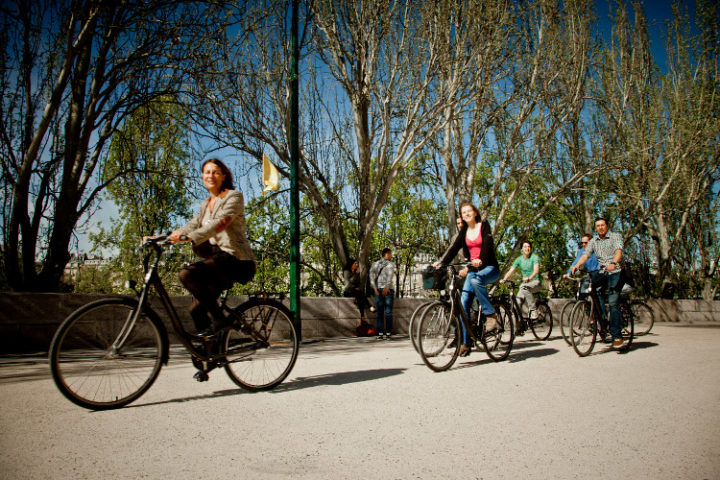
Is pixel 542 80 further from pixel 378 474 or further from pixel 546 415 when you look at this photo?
pixel 378 474

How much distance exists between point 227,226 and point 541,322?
24.1 ft

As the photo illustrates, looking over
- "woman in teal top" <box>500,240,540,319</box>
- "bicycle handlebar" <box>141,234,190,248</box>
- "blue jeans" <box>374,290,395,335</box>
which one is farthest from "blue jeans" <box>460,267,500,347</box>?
"blue jeans" <box>374,290,395,335</box>

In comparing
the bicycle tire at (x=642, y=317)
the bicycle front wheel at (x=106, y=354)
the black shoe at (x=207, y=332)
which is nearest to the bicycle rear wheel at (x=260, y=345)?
the black shoe at (x=207, y=332)

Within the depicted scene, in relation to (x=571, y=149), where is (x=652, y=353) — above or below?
below

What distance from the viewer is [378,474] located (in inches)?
87.4

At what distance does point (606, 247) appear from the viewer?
23.6 feet

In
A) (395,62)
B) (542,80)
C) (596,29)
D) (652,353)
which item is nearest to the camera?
(652,353)

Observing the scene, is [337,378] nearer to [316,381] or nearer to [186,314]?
[316,381]

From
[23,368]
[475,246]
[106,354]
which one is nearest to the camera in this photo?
[106,354]

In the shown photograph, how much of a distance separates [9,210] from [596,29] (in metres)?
16.8

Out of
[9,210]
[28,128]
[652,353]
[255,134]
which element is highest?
[255,134]

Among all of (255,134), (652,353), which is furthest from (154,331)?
(255,134)

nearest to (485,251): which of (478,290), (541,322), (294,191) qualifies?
(478,290)

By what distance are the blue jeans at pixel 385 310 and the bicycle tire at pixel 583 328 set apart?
4360 millimetres
